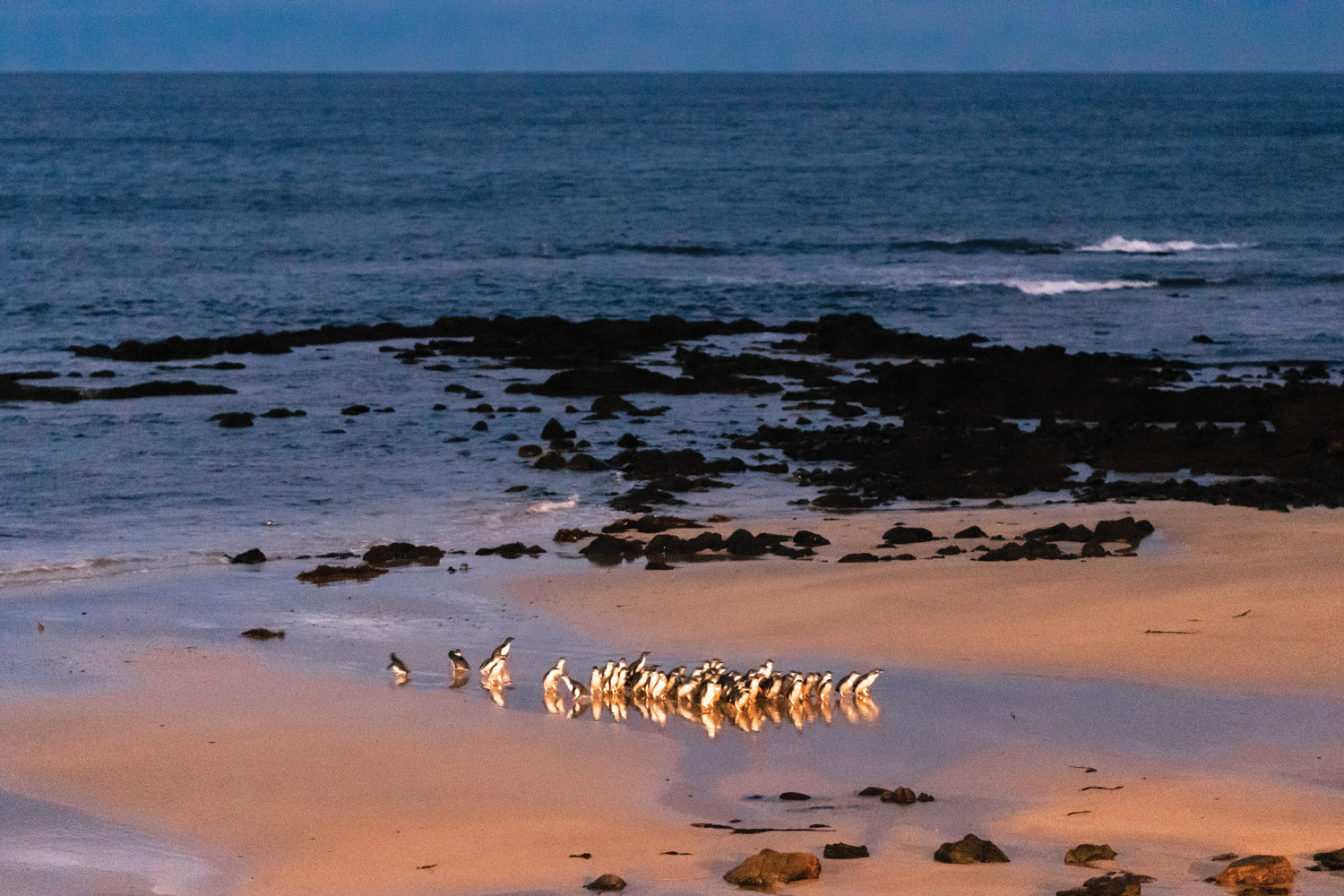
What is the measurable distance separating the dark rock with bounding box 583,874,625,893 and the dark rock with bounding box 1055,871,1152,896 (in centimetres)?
208

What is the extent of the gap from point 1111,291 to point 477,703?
36093 mm

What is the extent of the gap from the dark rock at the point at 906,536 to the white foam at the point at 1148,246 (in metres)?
41.9

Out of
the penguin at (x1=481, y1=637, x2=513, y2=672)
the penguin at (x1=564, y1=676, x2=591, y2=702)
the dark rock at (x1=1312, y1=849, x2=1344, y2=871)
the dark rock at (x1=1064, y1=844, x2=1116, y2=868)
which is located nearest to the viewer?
the dark rock at (x1=1312, y1=849, x2=1344, y2=871)

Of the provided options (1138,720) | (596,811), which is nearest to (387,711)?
(596,811)

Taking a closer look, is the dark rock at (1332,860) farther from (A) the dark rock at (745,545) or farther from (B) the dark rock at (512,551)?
(B) the dark rock at (512,551)

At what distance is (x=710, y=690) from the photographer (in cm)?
1146

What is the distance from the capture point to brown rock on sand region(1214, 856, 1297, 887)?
8078 mm

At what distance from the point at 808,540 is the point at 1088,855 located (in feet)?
28.3

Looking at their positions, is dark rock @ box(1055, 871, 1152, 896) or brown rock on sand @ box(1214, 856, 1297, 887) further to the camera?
brown rock on sand @ box(1214, 856, 1297, 887)

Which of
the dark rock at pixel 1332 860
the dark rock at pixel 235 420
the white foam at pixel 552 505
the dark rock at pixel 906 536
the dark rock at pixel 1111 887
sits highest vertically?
the dark rock at pixel 235 420

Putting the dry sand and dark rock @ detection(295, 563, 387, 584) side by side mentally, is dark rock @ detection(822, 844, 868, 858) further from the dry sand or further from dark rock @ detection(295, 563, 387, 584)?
dark rock @ detection(295, 563, 387, 584)

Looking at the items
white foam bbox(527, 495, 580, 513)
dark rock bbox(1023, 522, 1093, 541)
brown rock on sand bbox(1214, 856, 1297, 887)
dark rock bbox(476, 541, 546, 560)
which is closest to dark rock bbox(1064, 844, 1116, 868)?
brown rock on sand bbox(1214, 856, 1297, 887)

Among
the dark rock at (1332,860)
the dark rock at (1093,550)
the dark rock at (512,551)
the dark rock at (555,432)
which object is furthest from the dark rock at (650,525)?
the dark rock at (1332,860)

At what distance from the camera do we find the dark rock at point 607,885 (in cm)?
830
